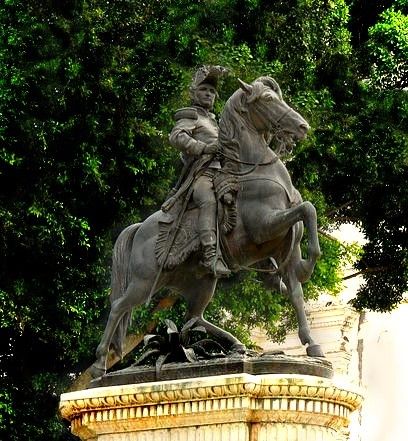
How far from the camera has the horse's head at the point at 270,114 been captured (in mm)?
12195

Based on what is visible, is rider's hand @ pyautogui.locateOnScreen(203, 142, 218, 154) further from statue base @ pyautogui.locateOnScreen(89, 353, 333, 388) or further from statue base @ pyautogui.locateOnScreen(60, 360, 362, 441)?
statue base @ pyautogui.locateOnScreen(60, 360, 362, 441)

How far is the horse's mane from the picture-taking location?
482 inches

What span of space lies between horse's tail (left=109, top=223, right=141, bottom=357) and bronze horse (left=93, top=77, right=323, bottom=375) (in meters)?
0.01

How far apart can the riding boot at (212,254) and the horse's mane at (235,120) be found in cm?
64

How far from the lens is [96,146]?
2033 cm

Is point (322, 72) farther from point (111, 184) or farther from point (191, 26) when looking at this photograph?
point (111, 184)

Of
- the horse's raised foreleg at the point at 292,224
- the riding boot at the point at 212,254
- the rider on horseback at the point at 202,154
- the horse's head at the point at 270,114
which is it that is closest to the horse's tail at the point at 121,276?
the rider on horseback at the point at 202,154

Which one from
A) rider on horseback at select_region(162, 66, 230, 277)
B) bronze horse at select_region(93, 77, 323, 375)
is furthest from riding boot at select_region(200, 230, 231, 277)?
bronze horse at select_region(93, 77, 323, 375)

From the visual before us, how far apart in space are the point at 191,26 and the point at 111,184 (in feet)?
8.97

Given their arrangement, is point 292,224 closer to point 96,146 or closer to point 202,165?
point 202,165

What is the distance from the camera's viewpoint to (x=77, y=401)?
1182 centimetres

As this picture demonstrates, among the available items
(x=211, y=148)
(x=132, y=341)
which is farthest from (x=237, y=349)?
(x=132, y=341)

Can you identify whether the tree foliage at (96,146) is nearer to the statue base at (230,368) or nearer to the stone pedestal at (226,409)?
the statue base at (230,368)

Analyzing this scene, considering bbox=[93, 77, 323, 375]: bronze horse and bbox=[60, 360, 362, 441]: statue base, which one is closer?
bbox=[60, 360, 362, 441]: statue base
